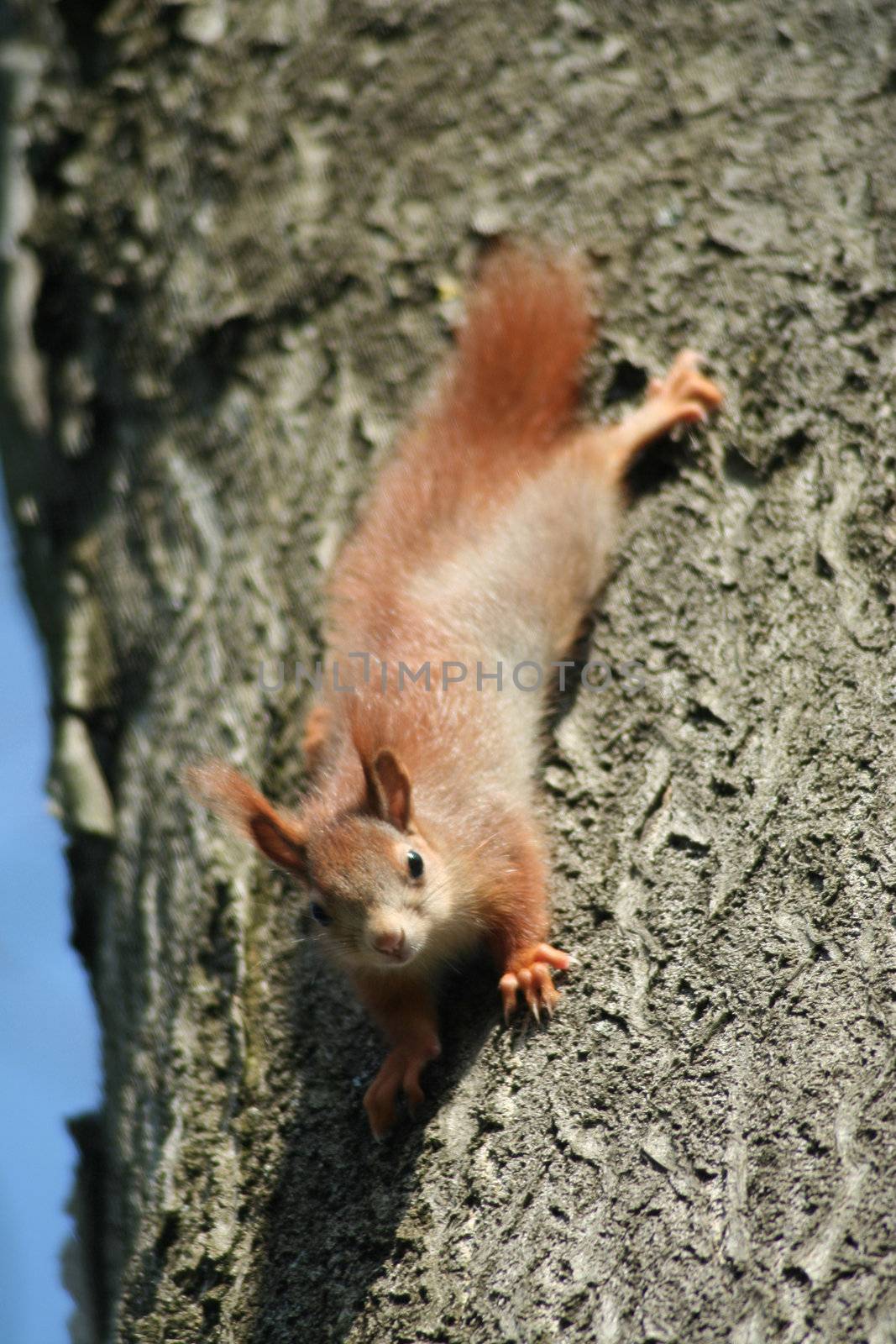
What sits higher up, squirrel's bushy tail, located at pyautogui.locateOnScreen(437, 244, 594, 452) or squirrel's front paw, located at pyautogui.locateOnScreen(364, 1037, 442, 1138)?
squirrel's bushy tail, located at pyautogui.locateOnScreen(437, 244, 594, 452)

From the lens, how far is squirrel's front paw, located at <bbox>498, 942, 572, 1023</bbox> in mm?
2211

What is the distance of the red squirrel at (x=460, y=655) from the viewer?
253 cm

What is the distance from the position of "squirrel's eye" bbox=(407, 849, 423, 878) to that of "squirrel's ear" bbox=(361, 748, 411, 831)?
7cm

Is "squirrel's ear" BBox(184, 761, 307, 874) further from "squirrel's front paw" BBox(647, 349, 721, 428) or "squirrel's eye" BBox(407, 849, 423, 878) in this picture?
"squirrel's front paw" BBox(647, 349, 721, 428)

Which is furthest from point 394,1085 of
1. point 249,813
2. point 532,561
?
point 532,561

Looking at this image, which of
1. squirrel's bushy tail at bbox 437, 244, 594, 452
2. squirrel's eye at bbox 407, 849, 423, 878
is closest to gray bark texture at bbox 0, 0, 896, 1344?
squirrel's bushy tail at bbox 437, 244, 594, 452

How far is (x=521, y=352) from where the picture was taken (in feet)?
9.93

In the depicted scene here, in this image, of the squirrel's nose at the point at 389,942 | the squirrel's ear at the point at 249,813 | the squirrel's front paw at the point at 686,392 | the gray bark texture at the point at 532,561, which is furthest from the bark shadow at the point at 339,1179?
the squirrel's front paw at the point at 686,392

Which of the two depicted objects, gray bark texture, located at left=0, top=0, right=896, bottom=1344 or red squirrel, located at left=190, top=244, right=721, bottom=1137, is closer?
gray bark texture, located at left=0, top=0, right=896, bottom=1344

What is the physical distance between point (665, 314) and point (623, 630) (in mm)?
852

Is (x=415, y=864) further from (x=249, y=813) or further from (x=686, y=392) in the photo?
(x=686, y=392)

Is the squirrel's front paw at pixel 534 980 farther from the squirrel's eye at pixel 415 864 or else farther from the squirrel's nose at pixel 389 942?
the squirrel's eye at pixel 415 864

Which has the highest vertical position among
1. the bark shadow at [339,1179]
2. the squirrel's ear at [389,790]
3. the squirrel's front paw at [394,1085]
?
the squirrel's ear at [389,790]

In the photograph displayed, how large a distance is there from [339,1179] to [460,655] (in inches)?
45.9
